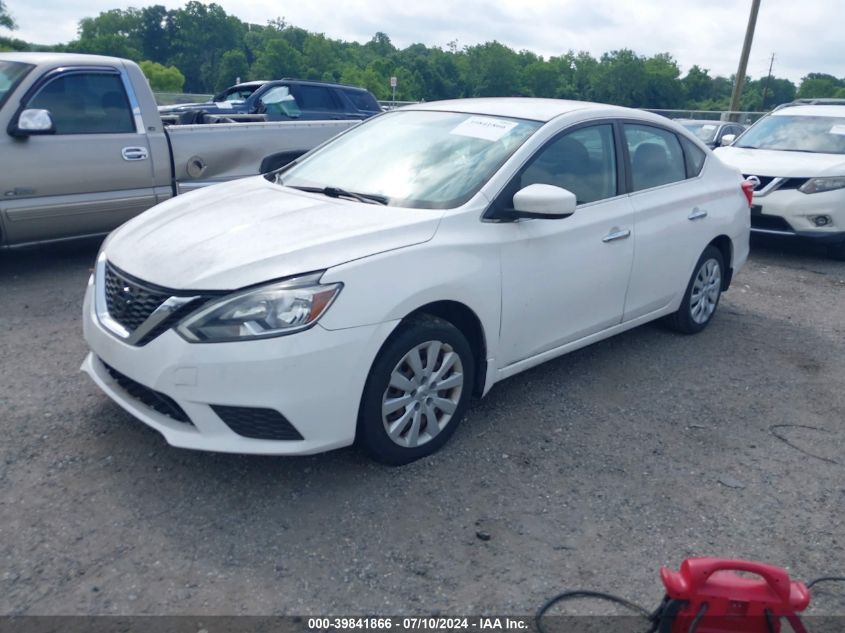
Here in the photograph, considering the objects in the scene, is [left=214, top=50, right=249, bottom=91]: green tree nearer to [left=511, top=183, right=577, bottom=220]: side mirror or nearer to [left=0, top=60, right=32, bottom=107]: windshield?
[left=0, top=60, right=32, bottom=107]: windshield

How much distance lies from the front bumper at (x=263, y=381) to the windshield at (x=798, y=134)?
314 inches

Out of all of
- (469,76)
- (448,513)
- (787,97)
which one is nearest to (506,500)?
(448,513)

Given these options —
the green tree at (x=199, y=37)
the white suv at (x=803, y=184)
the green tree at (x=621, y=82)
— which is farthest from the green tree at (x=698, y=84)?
the white suv at (x=803, y=184)

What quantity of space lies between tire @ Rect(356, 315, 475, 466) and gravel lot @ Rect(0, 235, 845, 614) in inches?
5.6

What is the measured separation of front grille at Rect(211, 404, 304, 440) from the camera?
321cm

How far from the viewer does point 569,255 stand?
169 inches

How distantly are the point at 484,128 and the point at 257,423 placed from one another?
7.14 ft

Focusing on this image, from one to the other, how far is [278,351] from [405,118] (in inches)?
90.6

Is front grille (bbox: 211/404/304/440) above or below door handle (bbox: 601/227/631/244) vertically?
below

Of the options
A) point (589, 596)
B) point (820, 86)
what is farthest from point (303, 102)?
point (820, 86)

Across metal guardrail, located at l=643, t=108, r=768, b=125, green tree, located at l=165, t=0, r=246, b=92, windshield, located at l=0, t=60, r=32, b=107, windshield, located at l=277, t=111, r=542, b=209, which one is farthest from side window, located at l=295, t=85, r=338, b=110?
green tree, located at l=165, t=0, r=246, b=92

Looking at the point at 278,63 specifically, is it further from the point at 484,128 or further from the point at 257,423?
the point at 257,423

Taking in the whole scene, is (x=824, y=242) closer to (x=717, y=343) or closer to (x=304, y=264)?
(x=717, y=343)

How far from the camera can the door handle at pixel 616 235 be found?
179 inches
